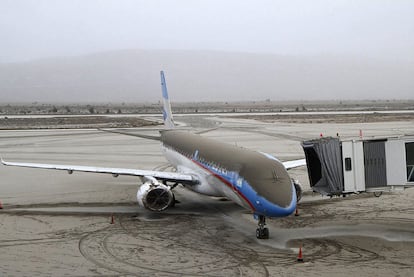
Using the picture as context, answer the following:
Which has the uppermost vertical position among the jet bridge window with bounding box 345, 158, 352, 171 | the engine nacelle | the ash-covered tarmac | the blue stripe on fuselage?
the jet bridge window with bounding box 345, 158, 352, 171

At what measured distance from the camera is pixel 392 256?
16.7 meters

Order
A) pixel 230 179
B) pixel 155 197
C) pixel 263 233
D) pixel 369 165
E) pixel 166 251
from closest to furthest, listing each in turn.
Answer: pixel 166 251 < pixel 263 233 < pixel 230 179 < pixel 369 165 < pixel 155 197

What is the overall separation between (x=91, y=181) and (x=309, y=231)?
61.6ft

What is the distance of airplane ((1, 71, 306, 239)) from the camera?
58.5ft

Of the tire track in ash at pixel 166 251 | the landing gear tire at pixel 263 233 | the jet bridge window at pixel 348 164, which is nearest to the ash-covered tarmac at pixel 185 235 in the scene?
the tire track in ash at pixel 166 251

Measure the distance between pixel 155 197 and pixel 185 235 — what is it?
3.70m

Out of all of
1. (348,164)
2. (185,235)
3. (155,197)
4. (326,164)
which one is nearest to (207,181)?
(155,197)

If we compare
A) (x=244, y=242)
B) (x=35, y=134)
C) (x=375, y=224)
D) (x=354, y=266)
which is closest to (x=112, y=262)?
(x=244, y=242)

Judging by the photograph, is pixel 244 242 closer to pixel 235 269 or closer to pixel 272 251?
pixel 272 251

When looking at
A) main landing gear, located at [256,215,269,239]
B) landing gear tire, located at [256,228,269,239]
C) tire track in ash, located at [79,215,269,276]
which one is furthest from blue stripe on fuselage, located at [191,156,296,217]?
tire track in ash, located at [79,215,269,276]

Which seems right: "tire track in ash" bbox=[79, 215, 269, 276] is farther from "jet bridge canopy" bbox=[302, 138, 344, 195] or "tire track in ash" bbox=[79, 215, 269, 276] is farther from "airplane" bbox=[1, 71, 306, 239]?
"jet bridge canopy" bbox=[302, 138, 344, 195]

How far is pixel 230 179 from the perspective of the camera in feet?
66.0

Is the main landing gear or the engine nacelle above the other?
the engine nacelle

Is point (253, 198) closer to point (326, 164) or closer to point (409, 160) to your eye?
point (326, 164)
